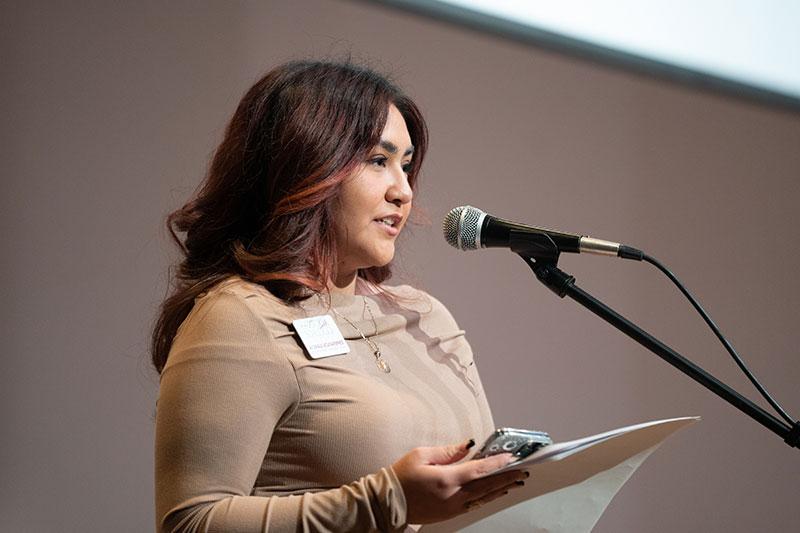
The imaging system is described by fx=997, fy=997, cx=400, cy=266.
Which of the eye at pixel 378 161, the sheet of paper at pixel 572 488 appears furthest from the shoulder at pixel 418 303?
the sheet of paper at pixel 572 488

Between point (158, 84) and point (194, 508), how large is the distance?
49.2 inches

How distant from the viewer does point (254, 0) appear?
7.97 ft

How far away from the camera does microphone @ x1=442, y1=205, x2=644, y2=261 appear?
1.41 meters

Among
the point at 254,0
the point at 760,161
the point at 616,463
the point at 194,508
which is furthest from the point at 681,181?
the point at 194,508

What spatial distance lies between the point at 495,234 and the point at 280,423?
16.9 inches

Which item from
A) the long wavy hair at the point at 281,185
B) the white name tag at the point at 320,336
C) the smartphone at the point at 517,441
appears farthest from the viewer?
the long wavy hair at the point at 281,185

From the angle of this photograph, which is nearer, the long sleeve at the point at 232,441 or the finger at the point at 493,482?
the finger at the point at 493,482

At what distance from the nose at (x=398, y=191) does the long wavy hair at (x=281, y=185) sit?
66mm

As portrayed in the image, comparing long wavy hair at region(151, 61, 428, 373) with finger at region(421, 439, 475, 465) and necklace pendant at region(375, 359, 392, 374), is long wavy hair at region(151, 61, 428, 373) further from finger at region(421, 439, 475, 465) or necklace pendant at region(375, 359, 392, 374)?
→ finger at region(421, 439, 475, 465)

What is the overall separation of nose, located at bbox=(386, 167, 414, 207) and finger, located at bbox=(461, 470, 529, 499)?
0.61 meters

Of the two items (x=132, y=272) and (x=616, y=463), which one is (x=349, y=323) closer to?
(x=616, y=463)

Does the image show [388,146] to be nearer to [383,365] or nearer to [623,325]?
[383,365]

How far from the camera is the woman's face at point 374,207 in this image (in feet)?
5.53

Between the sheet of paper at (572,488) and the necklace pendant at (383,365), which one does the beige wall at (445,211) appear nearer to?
the necklace pendant at (383,365)
